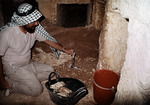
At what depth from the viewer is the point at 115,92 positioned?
8.29 ft

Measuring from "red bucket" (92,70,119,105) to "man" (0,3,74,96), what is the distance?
2.99 feet

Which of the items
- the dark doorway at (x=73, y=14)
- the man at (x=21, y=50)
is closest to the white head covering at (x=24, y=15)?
the man at (x=21, y=50)

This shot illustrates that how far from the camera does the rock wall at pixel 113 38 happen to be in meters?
2.60

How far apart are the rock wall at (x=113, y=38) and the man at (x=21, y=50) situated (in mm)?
863

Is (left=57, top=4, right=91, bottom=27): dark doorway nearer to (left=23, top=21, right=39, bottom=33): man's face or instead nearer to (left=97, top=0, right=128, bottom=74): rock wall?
(left=23, top=21, right=39, bottom=33): man's face

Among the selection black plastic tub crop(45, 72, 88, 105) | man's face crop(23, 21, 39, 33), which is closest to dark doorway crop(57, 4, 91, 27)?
man's face crop(23, 21, 39, 33)

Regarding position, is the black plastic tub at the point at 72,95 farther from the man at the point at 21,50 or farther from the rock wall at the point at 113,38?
the rock wall at the point at 113,38

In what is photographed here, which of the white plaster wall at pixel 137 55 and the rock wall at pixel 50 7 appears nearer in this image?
the white plaster wall at pixel 137 55

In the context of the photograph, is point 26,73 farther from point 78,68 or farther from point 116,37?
point 116,37

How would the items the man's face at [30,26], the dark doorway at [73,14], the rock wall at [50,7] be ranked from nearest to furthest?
the man's face at [30,26] < the rock wall at [50,7] < the dark doorway at [73,14]

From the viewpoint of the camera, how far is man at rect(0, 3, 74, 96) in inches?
95.8

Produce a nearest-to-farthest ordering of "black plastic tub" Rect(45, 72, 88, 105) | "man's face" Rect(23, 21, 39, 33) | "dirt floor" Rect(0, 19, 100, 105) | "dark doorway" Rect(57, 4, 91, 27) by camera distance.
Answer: "black plastic tub" Rect(45, 72, 88, 105)
"man's face" Rect(23, 21, 39, 33)
"dirt floor" Rect(0, 19, 100, 105)
"dark doorway" Rect(57, 4, 91, 27)

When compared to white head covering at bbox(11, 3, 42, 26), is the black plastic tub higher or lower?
lower

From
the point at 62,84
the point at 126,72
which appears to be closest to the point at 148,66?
the point at 126,72
